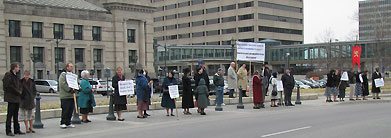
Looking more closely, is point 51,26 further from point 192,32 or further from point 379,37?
point 192,32

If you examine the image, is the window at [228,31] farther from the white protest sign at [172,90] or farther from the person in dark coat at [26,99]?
the person in dark coat at [26,99]

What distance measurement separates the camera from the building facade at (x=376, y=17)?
6831cm

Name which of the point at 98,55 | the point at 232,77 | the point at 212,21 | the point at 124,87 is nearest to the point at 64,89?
the point at 124,87

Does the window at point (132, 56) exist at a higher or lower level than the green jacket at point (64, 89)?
higher

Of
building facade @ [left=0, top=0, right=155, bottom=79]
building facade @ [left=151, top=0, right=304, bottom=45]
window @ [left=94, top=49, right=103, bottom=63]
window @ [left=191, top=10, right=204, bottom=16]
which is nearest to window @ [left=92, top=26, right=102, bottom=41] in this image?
building facade @ [left=0, top=0, right=155, bottom=79]

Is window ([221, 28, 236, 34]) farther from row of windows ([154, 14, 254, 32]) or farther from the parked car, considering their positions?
the parked car

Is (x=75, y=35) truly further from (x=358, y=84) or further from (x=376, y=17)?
(x=358, y=84)

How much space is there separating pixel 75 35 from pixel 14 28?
8.47 m

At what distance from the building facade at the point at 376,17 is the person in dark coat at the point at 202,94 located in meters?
49.1

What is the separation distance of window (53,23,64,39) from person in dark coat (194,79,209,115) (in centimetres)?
5101

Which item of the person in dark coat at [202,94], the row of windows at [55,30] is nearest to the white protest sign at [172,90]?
the person in dark coat at [202,94]

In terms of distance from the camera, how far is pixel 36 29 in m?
66.8

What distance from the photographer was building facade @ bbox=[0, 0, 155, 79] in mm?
64625

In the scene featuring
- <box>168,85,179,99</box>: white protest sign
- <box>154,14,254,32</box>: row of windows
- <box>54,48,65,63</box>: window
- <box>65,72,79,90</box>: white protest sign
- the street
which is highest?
<box>154,14,254,32</box>: row of windows
